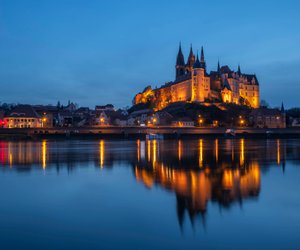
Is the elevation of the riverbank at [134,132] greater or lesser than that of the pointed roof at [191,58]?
lesser

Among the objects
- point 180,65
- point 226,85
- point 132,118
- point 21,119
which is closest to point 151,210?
point 21,119

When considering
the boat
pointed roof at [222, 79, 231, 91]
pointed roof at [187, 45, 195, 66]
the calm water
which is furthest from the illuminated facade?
the calm water

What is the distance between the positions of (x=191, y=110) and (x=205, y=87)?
596 inches

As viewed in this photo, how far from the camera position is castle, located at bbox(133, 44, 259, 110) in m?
125

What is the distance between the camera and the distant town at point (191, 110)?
108m

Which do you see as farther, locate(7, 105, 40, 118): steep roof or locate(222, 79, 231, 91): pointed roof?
locate(222, 79, 231, 91): pointed roof

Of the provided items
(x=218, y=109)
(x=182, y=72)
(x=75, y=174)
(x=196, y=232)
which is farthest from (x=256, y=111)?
(x=196, y=232)

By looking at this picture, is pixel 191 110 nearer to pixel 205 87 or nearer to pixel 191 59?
pixel 205 87

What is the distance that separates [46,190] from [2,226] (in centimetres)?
594

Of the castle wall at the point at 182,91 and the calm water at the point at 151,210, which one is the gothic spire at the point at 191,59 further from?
the calm water at the point at 151,210

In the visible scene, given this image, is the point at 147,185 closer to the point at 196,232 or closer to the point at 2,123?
the point at 196,232

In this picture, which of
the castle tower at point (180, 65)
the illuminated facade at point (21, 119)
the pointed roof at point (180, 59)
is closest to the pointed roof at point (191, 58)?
the castle tower at point (180, 65)

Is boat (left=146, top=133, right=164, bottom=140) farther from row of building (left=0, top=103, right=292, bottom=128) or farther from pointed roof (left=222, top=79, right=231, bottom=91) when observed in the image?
pointed roof (left=222, top=79, right=231, bottom=91)

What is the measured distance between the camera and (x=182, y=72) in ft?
485
